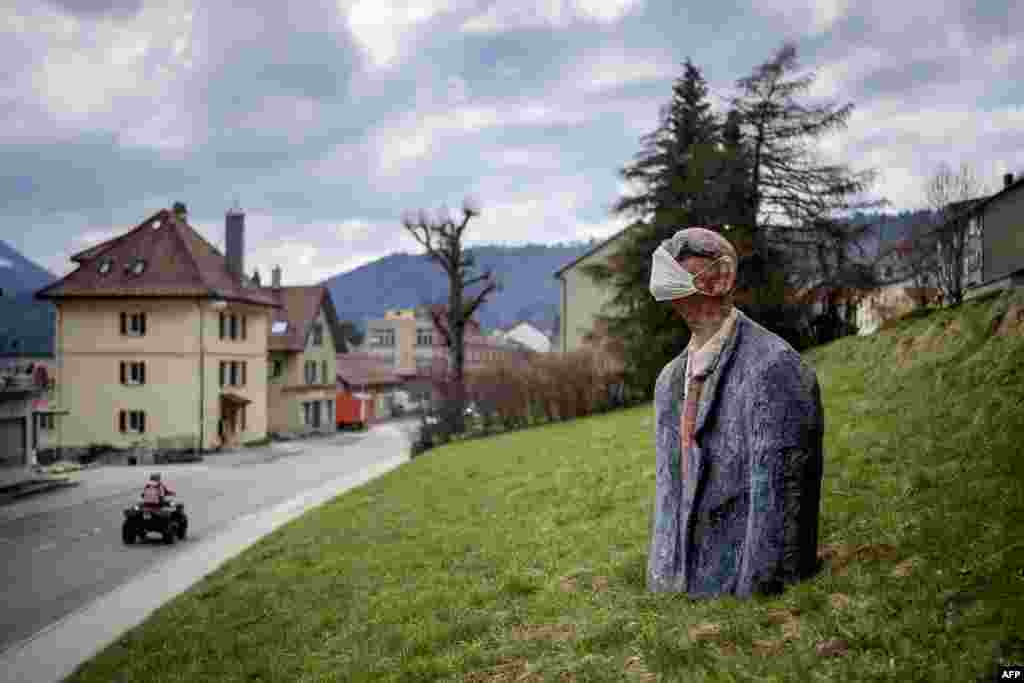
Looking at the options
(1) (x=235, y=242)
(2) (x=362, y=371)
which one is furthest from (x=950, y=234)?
(2) (x=362, y=371)

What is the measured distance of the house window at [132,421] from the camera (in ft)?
139

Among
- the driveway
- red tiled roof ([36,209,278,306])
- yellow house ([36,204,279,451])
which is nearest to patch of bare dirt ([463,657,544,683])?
the driveway

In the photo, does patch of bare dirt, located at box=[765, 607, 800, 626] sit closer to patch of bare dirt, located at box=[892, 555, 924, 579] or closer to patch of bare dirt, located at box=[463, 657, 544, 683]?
patch of bare dirt, located at box=[892, 555, 924, 579]

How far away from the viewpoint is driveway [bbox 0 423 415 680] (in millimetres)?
13258

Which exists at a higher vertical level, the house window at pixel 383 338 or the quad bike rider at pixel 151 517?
the house window at pixel 383 338

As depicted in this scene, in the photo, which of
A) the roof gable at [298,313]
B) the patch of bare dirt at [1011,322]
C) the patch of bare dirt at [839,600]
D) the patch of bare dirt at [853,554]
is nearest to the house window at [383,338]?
the roof gable at [298,313]

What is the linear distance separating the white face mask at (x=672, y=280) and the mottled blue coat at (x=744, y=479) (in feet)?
1.64

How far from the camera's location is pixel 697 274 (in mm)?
6965

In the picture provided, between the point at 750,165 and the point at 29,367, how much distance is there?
25.1 m

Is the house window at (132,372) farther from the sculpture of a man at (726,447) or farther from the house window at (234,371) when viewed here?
the sculpture of a man at (726,447)

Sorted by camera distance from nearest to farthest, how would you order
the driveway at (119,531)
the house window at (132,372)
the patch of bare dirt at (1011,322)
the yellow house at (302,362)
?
the patch of bare dirt at (1011,322) < the driveway at (119,531) < the house window at (132,372) < the yellow house at (302,362)

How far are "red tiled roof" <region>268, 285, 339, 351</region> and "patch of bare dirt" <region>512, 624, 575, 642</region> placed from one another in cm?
4852

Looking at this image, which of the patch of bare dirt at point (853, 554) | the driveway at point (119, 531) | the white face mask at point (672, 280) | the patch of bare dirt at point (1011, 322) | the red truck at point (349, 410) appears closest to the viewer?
the patch of bare dirt at point (853, 554)

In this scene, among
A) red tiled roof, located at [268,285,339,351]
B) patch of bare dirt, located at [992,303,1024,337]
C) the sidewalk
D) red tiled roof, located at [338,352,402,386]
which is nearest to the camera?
patch of bare dirt, located at [992,303,1024,337]
